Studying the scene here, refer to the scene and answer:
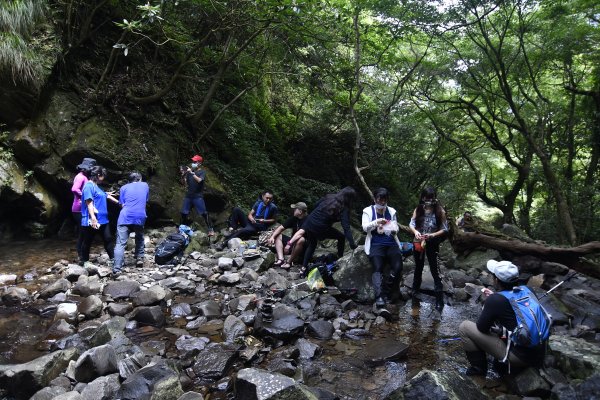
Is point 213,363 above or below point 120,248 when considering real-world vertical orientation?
below

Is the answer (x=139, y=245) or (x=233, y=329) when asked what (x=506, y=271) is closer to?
(x=233, y=329)

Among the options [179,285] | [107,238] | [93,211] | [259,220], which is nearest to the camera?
[179,285]

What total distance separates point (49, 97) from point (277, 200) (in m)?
7.77

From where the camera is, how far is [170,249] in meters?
8.52

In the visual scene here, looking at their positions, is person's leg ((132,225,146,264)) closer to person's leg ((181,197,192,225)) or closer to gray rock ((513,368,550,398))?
person's leg ((181,197,192,225))

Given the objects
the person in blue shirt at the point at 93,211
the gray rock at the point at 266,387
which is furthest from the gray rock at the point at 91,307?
the gray rock at the point at 266,387

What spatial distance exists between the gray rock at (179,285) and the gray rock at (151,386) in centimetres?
327

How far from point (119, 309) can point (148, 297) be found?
46 centimetres

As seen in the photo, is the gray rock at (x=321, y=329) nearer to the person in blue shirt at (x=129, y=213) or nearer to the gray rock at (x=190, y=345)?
the gray rock at (x=190, y=345)

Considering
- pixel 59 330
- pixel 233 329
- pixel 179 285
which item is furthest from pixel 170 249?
pixel 233 329

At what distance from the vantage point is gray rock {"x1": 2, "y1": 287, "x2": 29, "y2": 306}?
6.08 meters

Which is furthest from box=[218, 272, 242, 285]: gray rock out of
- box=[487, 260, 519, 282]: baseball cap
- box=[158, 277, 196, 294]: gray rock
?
box=[487, 260, 519, 282]: baseball cap

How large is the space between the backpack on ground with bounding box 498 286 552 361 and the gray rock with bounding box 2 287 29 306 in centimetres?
705

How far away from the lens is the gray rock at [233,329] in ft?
17.8
